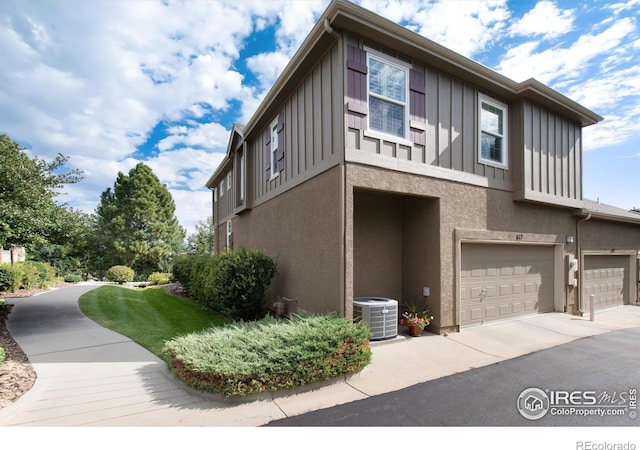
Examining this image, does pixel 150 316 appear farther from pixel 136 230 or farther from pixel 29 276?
pixel 136 230

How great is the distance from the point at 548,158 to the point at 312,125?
7.21 m

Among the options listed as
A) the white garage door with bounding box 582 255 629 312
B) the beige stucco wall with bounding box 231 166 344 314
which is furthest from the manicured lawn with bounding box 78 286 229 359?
the white garage door with bounding box 582 255 629 312

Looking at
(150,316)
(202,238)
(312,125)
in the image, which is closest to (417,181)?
(312,125)

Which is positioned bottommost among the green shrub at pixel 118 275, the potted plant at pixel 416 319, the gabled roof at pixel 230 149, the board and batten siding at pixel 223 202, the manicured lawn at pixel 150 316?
the green shrub at pixel 118 275

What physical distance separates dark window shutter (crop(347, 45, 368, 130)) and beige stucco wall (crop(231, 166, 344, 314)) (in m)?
1.07

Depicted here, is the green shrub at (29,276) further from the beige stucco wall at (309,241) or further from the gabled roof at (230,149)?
the beige stucco wall at (309,241)

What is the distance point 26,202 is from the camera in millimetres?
7695

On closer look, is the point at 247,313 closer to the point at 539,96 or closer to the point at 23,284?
the point at 539,96

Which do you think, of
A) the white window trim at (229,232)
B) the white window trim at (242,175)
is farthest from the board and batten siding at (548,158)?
the white window trim at (229,232)

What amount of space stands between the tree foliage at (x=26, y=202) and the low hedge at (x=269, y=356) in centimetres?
540

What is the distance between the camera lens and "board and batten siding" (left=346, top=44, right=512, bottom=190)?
6.23 metres

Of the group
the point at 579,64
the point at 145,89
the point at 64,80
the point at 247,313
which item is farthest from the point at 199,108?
the point at 579,64

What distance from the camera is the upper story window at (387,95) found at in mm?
6582

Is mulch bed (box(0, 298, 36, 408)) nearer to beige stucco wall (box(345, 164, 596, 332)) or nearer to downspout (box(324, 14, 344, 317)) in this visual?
downspout (box(324, 14, 344, 317))
